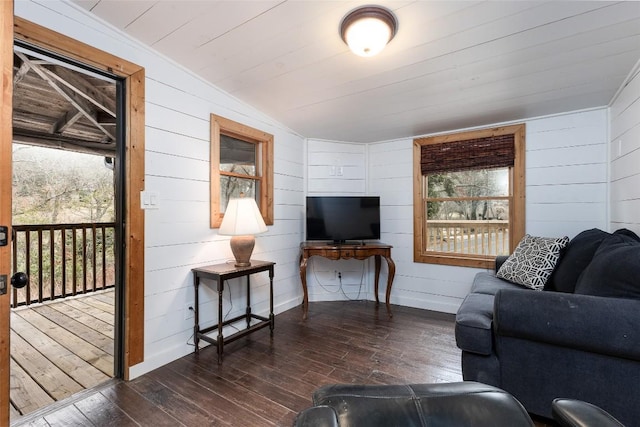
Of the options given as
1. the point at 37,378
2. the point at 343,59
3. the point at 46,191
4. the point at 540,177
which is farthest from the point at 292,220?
the point at 46,191

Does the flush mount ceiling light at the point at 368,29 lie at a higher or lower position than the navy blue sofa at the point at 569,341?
higher

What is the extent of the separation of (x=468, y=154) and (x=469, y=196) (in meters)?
0.48

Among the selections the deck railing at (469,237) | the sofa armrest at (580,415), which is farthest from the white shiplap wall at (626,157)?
the sofa armrest at (580,415)

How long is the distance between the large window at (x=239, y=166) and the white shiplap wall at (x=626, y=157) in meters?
3.01

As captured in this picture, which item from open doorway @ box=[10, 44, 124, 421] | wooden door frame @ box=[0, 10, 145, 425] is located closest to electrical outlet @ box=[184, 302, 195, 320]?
wooden door frame @ box=[0, 10, 145, 425]

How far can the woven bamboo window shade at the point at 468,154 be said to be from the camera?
3039 millimetres

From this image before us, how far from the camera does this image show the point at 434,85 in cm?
233

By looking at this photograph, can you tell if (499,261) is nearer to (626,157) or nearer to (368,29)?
(626,157)

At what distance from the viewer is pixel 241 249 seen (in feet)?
8.04

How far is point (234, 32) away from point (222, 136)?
111 centimetres

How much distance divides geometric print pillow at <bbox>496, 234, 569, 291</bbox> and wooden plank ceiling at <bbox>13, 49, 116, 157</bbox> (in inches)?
136

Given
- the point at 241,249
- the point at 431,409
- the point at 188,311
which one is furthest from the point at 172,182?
the point at 431,409

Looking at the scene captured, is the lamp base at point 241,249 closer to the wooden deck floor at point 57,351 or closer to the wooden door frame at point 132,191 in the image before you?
the wooden door frame at point 132,191

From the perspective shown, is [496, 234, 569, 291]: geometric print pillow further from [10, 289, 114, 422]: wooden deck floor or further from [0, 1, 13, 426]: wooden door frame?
[10, 289, 114, 422]: wooden deck floor
